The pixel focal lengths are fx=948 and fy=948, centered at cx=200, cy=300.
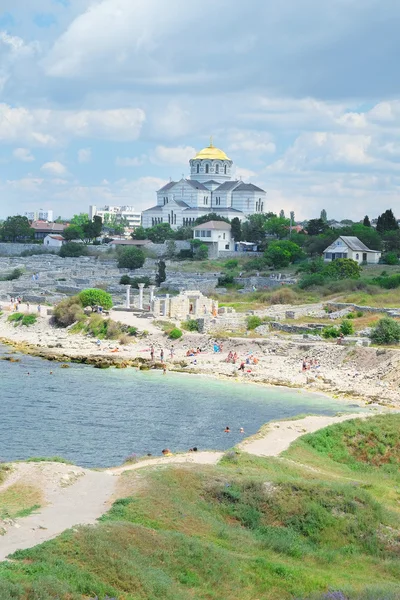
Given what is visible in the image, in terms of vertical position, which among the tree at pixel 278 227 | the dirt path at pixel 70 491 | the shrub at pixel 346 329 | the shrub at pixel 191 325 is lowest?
the dirt path at pixel 70 491

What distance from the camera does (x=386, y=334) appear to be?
4550cm

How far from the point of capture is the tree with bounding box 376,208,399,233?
9294 cm

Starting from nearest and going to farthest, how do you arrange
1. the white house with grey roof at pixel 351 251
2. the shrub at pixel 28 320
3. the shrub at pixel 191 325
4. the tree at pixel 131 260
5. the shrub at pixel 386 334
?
the shrub at pixel 386 334
the shrub at pixel 191 325
the shrub at pixel 28 320
the white house with grey roof at pixel 351 251
the tree at pixel 131 260

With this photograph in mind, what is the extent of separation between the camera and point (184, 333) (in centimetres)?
5119

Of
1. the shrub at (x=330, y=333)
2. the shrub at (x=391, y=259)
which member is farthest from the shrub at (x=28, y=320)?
the shrub at (x=391, y=259)

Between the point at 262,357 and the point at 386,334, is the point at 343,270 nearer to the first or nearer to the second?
the point at 386,334

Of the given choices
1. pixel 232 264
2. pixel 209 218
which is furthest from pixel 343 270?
pixel 209 218

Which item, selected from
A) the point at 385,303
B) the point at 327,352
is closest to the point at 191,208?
the point at 385,303

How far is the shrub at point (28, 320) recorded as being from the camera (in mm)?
57156

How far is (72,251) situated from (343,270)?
3760 centimetres

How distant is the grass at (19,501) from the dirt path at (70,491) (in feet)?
0.65

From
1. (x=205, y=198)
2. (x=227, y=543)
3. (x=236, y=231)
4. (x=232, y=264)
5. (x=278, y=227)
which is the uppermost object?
A: (x=205, y=198)

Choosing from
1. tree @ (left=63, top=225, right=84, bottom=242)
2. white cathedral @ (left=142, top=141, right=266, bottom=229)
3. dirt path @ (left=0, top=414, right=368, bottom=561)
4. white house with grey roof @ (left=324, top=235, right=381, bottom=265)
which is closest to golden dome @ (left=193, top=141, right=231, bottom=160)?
white cathedral @ (left=142, top=141, right=266, bottom=229)

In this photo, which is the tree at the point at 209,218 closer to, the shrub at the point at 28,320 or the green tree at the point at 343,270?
the green tree at the point at 343,270
